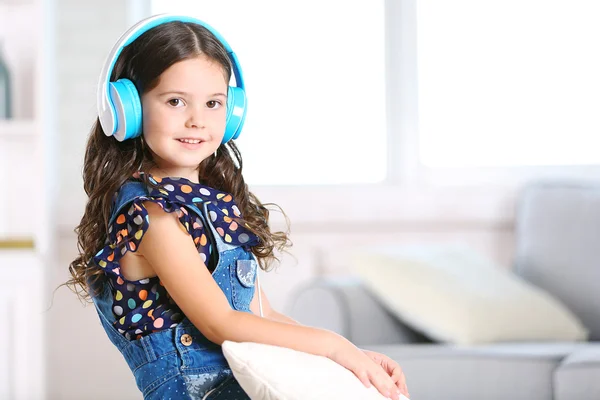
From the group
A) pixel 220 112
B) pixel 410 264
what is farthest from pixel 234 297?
pixel 410 264

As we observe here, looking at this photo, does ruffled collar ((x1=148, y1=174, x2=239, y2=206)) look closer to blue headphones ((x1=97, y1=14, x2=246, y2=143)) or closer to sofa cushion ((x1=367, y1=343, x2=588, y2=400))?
blue headphones ((x1=97, y1=14, x2=246, y2=143))

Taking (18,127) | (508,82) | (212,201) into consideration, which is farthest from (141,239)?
(508,82)

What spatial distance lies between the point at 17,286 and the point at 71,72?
0.93 m

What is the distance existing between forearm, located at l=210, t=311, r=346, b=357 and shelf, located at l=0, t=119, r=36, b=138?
213 cm

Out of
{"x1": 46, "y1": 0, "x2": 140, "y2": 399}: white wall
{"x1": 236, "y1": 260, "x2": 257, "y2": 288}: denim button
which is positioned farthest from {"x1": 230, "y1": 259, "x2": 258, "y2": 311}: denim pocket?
{"x1": 46, "y1": 0, "x2": 140, "y2": 399}: white wall

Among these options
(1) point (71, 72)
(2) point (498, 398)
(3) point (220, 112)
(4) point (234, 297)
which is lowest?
(2) point (498, 398)

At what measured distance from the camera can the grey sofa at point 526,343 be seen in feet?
7.17

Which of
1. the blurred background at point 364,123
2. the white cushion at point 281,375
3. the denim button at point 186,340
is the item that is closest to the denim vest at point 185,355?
the denim button at point 186,340

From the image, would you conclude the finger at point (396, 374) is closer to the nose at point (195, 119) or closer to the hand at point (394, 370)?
the hand at point (394, 370)

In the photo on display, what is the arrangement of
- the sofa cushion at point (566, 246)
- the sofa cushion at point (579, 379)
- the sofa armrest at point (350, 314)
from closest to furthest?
the sofa cushion at point (579, 379) < the sofa armrest at point (350, 314) < the sofa cushion at point (566, 246)

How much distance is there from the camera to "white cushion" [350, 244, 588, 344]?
2410mm

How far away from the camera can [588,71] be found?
3506mm

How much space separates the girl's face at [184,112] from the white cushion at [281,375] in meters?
0.31

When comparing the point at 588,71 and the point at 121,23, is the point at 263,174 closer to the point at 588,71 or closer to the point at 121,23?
the point at 121,23
